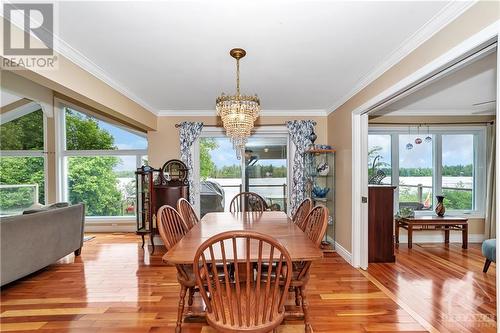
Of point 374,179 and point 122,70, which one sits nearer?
point 122,70

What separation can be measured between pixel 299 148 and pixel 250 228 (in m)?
2.48

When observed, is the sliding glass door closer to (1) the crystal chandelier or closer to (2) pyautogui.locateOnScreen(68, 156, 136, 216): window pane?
(2) pyautogui.locateOnScreen(68, 156, 136, 216): window pane

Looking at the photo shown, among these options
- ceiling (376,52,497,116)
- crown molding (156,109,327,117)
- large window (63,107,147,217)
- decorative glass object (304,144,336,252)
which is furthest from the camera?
large window (63,107,147,217)

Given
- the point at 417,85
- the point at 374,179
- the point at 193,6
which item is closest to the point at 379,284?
the point at 374,179

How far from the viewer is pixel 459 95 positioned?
389cm

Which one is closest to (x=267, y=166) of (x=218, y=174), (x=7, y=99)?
(x=218, y=174)

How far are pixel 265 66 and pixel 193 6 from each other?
3.73ft

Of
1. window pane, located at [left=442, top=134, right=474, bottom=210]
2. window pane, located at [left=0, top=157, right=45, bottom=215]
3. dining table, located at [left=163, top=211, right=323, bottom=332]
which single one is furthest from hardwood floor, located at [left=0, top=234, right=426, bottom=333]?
window pane, located at [left=442, top=134, right=474, bottom=210]

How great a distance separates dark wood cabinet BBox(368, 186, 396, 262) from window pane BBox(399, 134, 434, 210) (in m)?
1.59

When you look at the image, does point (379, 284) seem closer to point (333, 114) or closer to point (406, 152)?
point (333, 114)

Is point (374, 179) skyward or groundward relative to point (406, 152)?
groundward

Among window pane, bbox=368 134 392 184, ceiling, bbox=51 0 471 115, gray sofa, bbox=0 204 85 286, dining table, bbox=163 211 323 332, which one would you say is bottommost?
gray sofa, bbox=0 204 85 286

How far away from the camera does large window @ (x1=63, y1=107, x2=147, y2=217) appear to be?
582 centimetres

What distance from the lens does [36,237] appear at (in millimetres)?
3207
